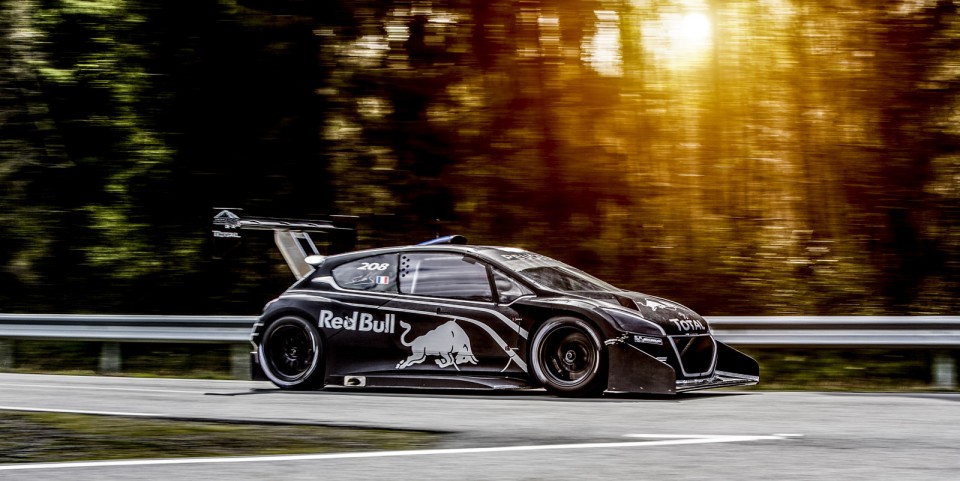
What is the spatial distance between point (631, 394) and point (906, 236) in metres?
6.12

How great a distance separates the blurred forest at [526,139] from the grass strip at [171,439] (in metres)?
7.84

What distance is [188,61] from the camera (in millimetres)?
16953

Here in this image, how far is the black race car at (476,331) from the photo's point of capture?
9.16 m

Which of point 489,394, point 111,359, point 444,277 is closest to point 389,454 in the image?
point 489,394

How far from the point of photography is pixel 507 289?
9.85 meters

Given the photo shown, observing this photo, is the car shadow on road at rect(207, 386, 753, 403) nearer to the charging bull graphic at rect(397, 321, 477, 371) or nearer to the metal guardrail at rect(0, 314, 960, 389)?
the charging bull graphic at rect(397, 321, 477, 371)

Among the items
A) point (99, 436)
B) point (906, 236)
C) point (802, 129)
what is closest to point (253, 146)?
point (802, 129)

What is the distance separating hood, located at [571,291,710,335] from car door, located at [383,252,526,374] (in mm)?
696

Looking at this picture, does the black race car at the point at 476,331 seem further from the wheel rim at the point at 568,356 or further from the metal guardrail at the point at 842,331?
the metal guardrail at the point at 842,331

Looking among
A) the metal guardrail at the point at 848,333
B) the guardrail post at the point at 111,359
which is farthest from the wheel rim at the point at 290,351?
the guardrail post at the point at 111,359

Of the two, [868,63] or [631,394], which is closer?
[631,394]

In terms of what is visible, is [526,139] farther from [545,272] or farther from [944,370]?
[944,370]

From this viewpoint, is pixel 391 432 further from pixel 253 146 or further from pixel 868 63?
pixel 253 146

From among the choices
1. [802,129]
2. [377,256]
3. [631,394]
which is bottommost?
[631,394]
